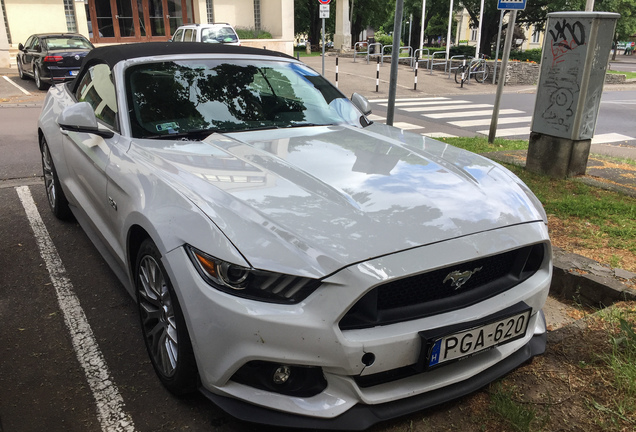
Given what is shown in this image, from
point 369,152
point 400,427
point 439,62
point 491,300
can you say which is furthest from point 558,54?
point 439,62

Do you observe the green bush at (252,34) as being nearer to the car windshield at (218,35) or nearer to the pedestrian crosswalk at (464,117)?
the car windshield at (218,35)

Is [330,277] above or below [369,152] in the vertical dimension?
below

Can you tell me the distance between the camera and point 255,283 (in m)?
2.07

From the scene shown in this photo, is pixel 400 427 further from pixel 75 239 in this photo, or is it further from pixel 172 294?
pixel 75 239

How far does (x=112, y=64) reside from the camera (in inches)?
142

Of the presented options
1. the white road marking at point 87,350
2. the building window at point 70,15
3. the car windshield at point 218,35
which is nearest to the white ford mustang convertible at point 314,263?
the white road marking at point 87,350

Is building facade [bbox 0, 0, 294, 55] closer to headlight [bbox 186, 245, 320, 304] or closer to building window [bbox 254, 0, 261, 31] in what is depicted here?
building window [bbox 254, 0, 261, 31]

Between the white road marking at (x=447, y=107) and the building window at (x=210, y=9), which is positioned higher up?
the building window at (x=210, y=9)

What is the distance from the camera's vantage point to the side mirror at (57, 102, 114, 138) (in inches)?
125

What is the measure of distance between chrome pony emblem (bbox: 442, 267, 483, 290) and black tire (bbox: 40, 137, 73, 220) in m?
3.67

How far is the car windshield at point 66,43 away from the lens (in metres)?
15.6

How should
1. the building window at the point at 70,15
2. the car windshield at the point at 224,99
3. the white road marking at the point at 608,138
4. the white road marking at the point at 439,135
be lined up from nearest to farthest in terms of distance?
the car windshield at the point at 224,99, the white road marking at the point at 439,135, the white road marking at the point at 608,138, the building window at the point at 70,15

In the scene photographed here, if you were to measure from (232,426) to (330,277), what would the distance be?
94 cm

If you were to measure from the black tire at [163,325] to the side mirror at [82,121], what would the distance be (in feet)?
3.30
